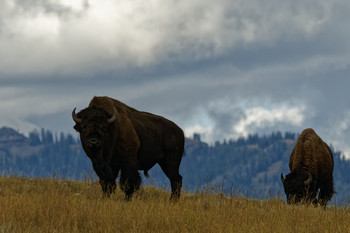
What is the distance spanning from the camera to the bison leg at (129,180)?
12.8 metres

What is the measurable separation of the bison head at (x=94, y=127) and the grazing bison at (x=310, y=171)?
6.76 meters

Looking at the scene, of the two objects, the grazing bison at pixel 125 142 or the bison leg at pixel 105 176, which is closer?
the grazing bison at pixel 125 142

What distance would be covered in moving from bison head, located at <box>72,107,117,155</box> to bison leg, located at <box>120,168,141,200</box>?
989 mm

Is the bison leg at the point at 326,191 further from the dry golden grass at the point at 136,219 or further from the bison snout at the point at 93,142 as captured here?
the bison snout at the point at 93,142

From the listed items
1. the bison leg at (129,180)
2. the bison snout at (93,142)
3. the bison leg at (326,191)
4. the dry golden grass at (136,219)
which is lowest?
the dry golden grass at (136,219)

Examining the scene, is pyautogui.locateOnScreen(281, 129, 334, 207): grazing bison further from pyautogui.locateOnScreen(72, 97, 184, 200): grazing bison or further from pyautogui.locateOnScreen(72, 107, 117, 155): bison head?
→ pyautogui.locateOnScreen(72, 107, 117, 155): bison head

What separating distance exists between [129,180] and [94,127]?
1.71m

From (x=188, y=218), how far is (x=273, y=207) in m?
2.94

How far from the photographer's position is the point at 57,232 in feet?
26.5

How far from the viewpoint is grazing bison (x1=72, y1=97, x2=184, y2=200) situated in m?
12.0

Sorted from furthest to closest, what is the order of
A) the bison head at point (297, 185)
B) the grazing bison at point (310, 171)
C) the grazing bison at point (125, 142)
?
the grazing bison at point (310, 171) → the bison head at point (297, 185) → the grazing bison at point (125, 142)

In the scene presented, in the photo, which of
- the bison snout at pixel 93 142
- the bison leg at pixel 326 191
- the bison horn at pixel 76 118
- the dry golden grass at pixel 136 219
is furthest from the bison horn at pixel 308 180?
the bison horn at pixel 76 118

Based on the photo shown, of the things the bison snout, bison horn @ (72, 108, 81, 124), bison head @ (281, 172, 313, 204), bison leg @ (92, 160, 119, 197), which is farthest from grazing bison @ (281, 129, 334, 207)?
bison horn @ (72, 108, 81, 124)

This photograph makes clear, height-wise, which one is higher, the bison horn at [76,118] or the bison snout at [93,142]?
the bison horn at [76,118]
